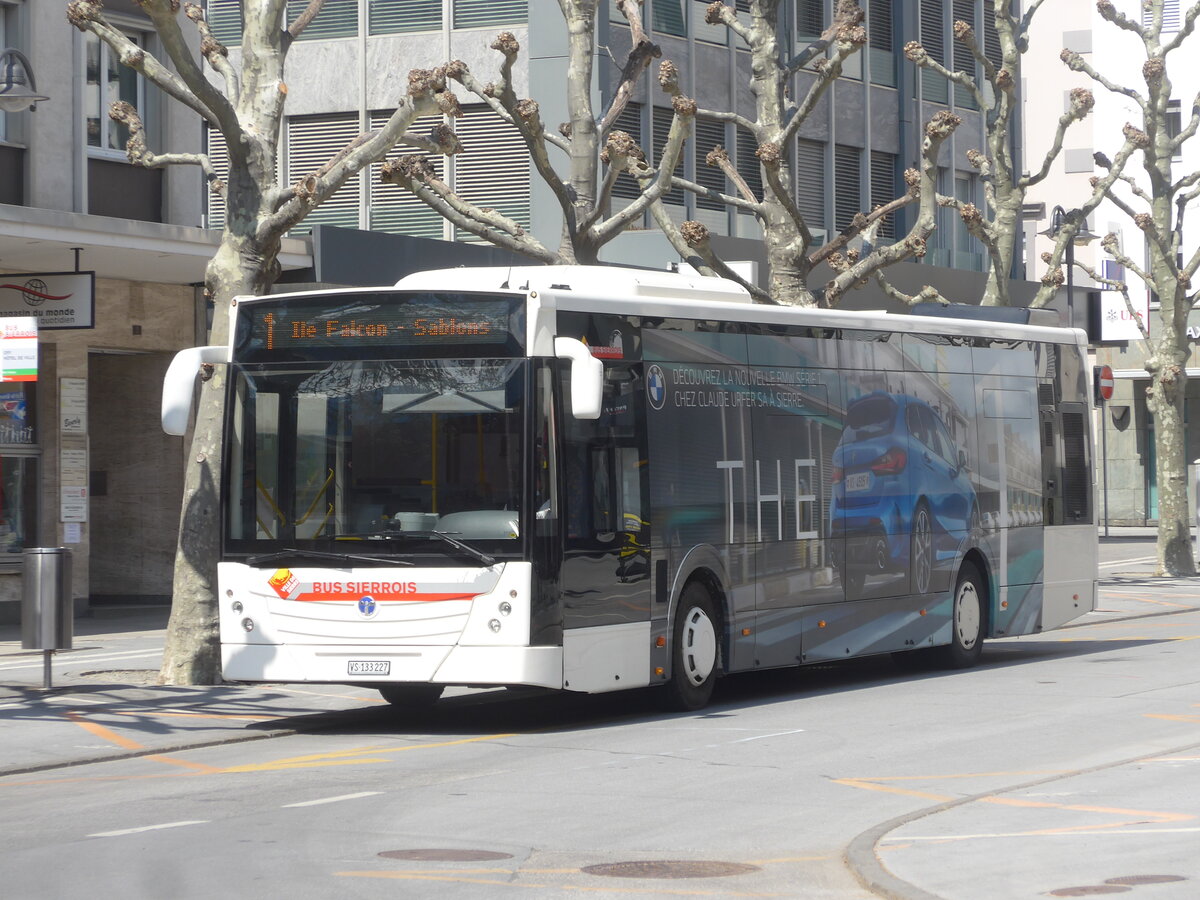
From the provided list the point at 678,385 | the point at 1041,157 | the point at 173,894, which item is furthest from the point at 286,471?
the point at 1041,157

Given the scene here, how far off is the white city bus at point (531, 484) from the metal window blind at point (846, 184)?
23216 mm

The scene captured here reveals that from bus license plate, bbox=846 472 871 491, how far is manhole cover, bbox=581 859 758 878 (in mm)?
8021

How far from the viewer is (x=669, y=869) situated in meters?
8.18

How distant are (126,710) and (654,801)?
19.8 ft

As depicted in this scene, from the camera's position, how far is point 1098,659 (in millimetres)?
18844

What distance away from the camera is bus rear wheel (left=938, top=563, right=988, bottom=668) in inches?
703

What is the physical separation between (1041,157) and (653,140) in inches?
1677

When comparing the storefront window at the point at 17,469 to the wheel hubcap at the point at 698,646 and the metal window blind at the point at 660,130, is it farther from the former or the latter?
the metal window blind at the point at 660,130

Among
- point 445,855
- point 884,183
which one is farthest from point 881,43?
point 445,855

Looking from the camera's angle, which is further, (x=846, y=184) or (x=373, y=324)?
(x=846, y=184)

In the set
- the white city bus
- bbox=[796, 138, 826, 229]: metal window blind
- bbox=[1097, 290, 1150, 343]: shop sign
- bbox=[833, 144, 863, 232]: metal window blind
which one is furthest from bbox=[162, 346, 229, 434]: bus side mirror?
bbox=[1097, 290, 1150, 343]: shop sign

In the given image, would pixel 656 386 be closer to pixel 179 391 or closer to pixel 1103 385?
pixel 179 391

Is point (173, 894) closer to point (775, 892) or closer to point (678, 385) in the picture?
point (775, 892)

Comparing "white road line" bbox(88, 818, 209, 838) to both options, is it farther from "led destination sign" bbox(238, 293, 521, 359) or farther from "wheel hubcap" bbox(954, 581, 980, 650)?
"wheel hubcap" bbox(954, 581, 980, 650)
